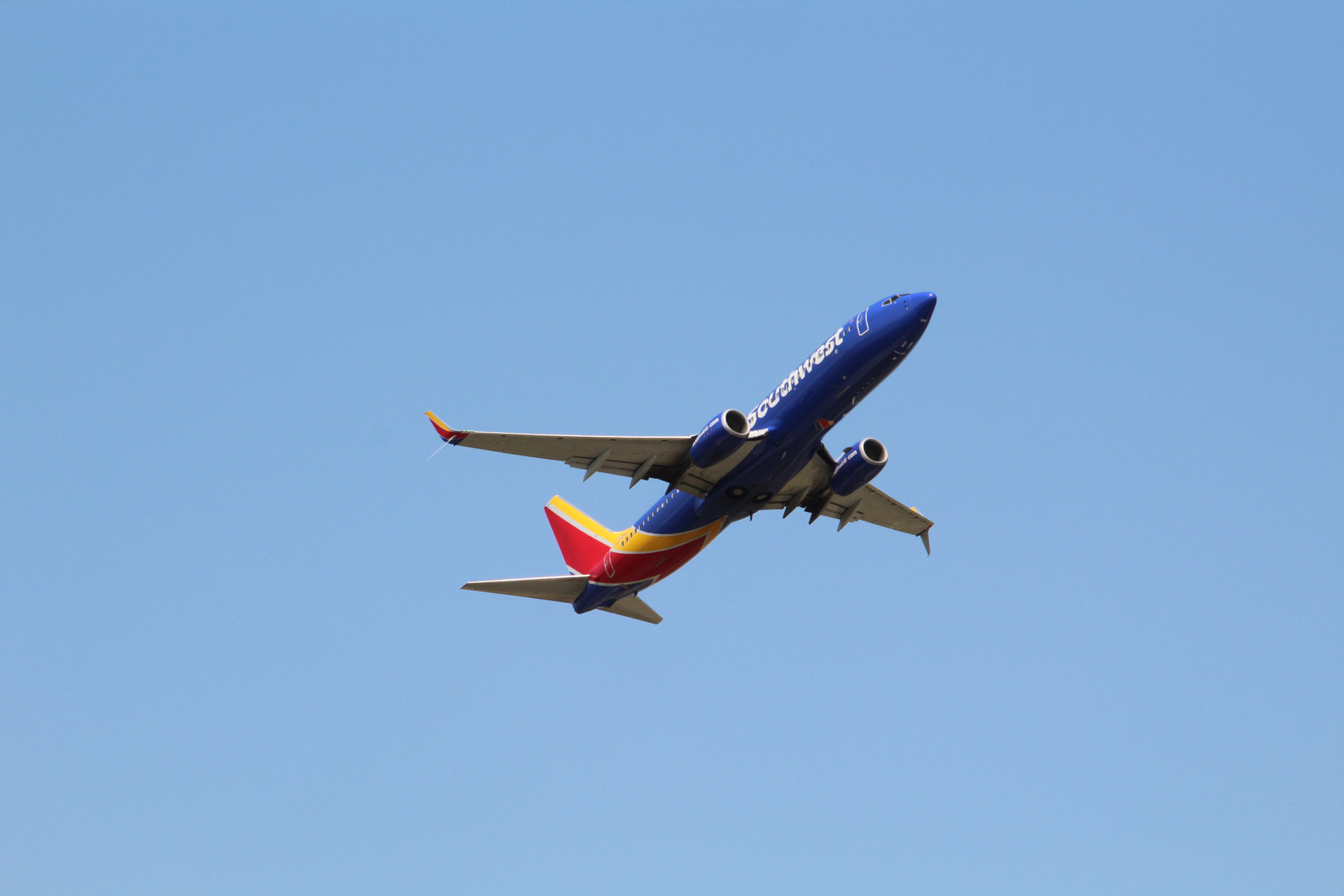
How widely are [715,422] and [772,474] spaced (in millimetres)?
3684

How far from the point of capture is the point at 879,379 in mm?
39656

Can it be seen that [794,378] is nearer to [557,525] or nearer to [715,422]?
[715,422]

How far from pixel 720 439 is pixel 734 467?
2652mm

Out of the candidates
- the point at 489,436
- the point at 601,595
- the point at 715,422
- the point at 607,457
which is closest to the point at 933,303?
the point at 715,422

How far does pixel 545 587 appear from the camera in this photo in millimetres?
47125

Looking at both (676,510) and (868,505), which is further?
(868,505)

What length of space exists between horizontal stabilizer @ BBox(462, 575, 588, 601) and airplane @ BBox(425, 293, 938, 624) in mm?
49

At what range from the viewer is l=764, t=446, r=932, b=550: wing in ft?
149

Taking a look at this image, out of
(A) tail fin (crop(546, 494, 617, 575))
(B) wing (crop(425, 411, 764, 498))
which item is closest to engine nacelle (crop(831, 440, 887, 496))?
(B) wing (crop(425, 411, 764, 498))

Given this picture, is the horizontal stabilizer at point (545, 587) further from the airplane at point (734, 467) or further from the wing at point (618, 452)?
the wing at point (618, 452)

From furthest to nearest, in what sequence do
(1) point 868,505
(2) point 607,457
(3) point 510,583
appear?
(1) point 868,505
(3) point 510,583
(2) point 607,457

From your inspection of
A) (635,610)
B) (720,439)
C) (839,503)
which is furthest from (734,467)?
(635,610)

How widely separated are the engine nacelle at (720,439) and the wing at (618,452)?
2.60ft

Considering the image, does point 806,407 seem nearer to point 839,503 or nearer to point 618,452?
point 618,452
